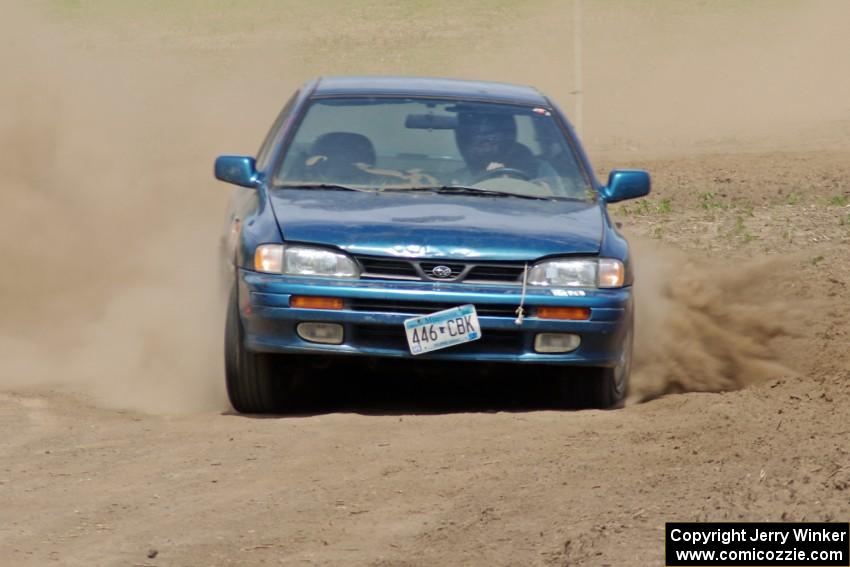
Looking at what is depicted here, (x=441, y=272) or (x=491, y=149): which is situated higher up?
(x=491, y=149)

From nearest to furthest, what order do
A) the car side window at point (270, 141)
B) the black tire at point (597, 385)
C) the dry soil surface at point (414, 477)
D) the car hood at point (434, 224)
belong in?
the dry soil surface at point (414, 477), the car hood at point (434, 224), the black tire at point (597, 385), the car side window at point (270, 141)

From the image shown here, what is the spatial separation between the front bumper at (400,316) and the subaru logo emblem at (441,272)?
0.16ft

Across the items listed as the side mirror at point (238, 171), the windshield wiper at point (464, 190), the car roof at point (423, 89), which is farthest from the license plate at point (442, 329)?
the car roof at point (423, 89)

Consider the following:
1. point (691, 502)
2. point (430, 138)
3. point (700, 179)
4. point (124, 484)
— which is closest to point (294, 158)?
point (430, 138)

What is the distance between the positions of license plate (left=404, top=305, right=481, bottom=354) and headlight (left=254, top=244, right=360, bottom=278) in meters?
0.34

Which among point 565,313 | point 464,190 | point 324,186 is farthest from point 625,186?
point 324,186

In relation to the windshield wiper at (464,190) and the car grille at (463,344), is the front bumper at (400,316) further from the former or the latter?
the windshield wiper at (464,190)

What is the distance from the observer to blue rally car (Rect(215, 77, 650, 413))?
7129mm


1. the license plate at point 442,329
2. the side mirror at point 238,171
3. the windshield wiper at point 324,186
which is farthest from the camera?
the side mirror at point 238,171

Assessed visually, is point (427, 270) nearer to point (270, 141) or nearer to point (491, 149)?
point (491, 149)

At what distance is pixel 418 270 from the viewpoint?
7.14 m

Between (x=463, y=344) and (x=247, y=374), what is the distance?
38.0 inches

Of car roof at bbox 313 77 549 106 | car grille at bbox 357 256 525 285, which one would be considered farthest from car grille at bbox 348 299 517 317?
car roof at bbox 313 77 549 106

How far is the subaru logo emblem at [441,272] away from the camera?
7.15 meters
